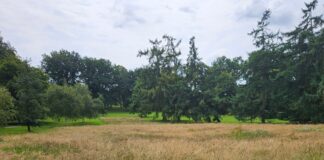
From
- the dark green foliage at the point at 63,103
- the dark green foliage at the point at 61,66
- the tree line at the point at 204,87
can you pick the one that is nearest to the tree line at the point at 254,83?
the tree line at the point at 204,87

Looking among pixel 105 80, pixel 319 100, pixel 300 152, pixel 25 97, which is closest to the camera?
pixel 300 152

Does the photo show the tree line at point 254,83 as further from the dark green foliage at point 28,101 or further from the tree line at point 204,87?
the dark green foliage at point 28,101

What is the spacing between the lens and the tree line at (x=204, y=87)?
4709cm

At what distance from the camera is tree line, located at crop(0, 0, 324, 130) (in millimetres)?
47094

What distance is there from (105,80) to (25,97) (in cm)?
7044

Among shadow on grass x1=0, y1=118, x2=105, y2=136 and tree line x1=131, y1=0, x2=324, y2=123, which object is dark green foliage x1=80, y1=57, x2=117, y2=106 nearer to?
tree line x1=131, y1=0, x2=324, y2=123

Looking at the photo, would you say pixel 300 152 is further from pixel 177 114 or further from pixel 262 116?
pixel 177 114

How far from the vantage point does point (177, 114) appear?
6944cm

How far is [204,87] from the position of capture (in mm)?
69375

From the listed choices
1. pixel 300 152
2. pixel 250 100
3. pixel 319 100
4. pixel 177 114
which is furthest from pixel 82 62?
pixel 300 152

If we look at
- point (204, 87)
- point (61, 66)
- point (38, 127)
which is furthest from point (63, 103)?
point (61, 66)

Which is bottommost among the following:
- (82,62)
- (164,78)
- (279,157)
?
(279,157)

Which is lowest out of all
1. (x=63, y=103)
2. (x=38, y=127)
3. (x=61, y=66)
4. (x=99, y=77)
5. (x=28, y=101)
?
(x=38, y=127)

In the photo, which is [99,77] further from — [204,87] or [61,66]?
[204,87]
